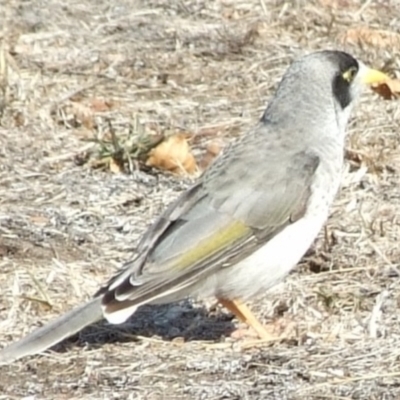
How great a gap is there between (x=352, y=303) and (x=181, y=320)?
0.83 meters

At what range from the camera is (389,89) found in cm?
988

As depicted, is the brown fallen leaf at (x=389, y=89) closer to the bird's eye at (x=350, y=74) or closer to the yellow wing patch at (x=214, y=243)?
the bird's eye at (x=350, y=74)

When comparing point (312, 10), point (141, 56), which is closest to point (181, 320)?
point (141, 56)

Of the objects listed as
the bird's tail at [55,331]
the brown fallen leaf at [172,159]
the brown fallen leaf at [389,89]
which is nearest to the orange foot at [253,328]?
the bird's tail at [55,331]

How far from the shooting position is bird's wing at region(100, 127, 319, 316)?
22.4 feet

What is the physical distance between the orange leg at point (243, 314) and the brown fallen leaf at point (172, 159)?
1.78 metres

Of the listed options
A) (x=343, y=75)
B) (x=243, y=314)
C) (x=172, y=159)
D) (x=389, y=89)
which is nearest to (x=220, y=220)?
(x=243, y=314)

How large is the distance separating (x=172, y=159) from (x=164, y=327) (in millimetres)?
1811

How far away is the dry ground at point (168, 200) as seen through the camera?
664 centimetres

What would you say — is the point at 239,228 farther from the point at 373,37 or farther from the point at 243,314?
the point at 373,37

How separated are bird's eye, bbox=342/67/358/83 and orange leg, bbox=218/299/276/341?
143 centimetres

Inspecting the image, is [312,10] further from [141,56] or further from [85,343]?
[85,343]

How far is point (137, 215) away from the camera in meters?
8.48

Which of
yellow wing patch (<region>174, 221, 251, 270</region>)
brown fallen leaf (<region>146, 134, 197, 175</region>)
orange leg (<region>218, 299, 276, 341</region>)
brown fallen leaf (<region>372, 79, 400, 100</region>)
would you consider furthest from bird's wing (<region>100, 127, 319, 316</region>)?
brown fallen leaf (<region>372, 79, 400, 100</region>)
